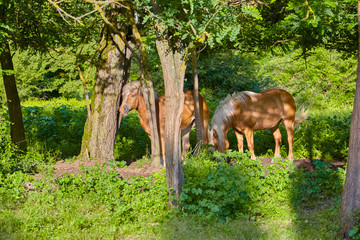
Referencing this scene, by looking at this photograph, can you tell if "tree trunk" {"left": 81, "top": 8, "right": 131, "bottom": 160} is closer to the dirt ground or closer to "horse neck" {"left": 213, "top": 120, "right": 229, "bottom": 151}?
the dirt ground

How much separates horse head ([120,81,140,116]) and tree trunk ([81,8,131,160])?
0.42 ft

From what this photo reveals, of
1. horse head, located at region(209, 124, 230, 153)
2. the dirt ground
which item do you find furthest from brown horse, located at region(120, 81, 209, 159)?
the dirt ground

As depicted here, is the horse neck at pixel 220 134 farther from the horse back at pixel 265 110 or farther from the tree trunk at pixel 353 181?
the tree trunk at pixel 353 181

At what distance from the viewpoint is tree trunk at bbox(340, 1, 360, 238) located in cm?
518

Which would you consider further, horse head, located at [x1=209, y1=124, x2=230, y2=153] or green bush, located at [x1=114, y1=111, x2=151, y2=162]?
green bush, located at [x1=114, y1=111, x2=151, y2=162]

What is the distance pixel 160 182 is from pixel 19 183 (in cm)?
210

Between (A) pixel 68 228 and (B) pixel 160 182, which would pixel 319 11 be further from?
(A) pixel 68 228

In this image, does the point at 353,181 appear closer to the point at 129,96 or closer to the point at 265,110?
the point at 265,110

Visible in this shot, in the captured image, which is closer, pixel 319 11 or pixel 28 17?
pixel 319 11

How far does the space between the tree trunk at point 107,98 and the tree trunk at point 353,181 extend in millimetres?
5066

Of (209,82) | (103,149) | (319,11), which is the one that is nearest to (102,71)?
(103,149)

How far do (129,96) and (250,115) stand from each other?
269 cm

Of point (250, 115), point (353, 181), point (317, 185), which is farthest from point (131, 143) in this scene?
point (353, 181)

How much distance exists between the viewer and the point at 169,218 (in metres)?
6.12
